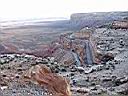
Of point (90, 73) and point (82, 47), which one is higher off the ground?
point (90, 73)

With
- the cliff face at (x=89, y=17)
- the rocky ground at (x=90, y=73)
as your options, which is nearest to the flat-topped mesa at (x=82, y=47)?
the rocky ground at (x=90, y=73)

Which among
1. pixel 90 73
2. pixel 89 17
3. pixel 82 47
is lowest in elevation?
pixel 89 17

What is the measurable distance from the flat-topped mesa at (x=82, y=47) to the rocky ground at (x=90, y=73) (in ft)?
2.50

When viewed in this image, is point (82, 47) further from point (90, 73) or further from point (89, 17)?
point (89, 17)

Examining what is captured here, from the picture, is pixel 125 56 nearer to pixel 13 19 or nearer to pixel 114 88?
pixel 114 88

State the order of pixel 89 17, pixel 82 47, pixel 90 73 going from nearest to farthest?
pixel 90 73 → pixel 82 47 → pixel 89 17

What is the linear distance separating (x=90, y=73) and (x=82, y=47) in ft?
28.5

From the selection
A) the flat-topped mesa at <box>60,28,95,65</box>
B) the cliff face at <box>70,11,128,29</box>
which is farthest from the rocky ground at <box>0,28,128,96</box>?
the cliff face at <box>70,11,128,29</box>

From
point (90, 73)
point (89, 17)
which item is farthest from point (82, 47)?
point (89, 17)

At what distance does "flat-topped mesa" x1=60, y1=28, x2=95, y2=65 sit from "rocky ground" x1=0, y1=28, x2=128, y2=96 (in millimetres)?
762

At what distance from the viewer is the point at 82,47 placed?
4062cm

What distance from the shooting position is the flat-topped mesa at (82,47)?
38.9 metres

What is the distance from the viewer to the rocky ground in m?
16.7

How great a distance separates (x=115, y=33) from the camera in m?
45.9
